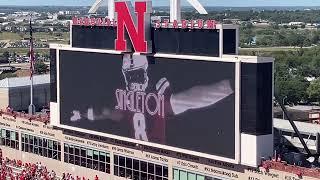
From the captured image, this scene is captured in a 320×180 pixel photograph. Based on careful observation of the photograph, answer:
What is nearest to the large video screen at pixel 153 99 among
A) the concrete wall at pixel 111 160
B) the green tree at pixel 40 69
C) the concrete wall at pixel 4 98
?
the concrete wall at pixel 111 160

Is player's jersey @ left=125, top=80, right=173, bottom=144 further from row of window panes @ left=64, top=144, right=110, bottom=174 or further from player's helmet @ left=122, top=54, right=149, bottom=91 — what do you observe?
row of window panes @ left=64, top=144, right=110, bottom=174

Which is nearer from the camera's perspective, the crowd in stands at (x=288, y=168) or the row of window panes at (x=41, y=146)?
the crowd in stands at (x=288, y=168)

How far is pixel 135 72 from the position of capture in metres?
35.7

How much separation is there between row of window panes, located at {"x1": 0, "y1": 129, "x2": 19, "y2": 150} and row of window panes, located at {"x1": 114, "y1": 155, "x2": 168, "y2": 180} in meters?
10.1

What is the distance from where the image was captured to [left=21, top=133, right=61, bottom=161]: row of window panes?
139 feet

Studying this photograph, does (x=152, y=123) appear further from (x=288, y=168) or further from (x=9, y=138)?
(x=9, y=138)

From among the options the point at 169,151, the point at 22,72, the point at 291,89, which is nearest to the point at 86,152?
the point at 169,151

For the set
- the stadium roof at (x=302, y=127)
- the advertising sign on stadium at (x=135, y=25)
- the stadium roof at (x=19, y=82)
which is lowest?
the stadium roof at (x=302, y=127)

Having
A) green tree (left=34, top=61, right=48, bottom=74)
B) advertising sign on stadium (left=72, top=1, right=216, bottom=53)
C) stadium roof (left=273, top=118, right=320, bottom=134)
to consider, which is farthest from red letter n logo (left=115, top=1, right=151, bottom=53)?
green tree (left=34, top=61, right=48, bottom=74)

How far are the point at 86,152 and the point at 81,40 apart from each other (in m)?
5.81

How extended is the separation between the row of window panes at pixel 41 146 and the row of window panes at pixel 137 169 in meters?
5.45

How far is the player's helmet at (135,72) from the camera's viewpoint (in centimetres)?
3494

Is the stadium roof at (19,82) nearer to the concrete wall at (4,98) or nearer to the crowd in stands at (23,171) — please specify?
the concrete wall at (4,98)

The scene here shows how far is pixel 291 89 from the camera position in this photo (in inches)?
3142
